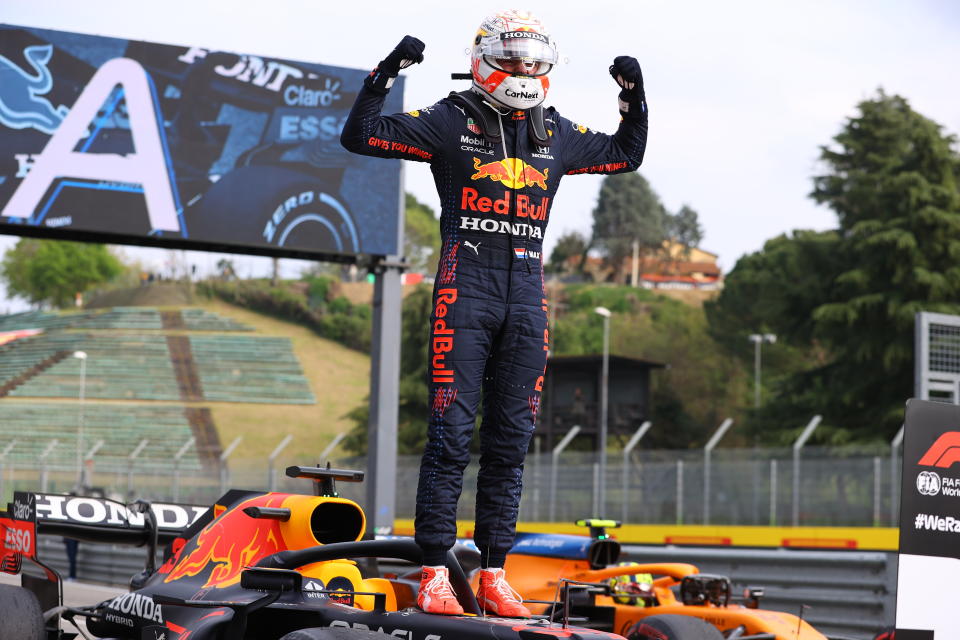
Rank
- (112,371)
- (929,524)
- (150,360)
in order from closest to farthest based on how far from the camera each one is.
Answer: (929,524) < (112,371) < (150,360)

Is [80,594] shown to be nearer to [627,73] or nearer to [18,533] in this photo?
[18,533]

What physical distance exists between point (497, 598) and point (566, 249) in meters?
119

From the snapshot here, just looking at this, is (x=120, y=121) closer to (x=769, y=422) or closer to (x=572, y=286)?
(x=769, y=422)

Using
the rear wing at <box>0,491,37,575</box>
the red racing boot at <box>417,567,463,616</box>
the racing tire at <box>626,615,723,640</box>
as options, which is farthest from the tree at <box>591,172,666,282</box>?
the red racing boot at <box>417,567,463,616</box>

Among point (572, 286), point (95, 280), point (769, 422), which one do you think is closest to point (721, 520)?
point (769, 422)

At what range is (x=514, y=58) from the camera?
16.0 feet

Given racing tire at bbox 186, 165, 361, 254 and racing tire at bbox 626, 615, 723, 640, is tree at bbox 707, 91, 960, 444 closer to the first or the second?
racing tire at bbox 186, 165, 361, 254

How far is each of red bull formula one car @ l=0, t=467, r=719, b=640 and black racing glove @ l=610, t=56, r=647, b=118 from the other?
73.0 inches

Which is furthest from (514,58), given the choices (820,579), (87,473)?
(87,473)

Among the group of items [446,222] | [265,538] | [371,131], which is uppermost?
[371,131]

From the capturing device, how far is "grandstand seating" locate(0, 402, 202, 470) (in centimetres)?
7206

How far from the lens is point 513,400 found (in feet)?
16.0

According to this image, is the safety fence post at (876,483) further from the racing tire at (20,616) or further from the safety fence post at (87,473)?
the safety fence post at (87,473)

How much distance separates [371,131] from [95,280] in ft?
408
